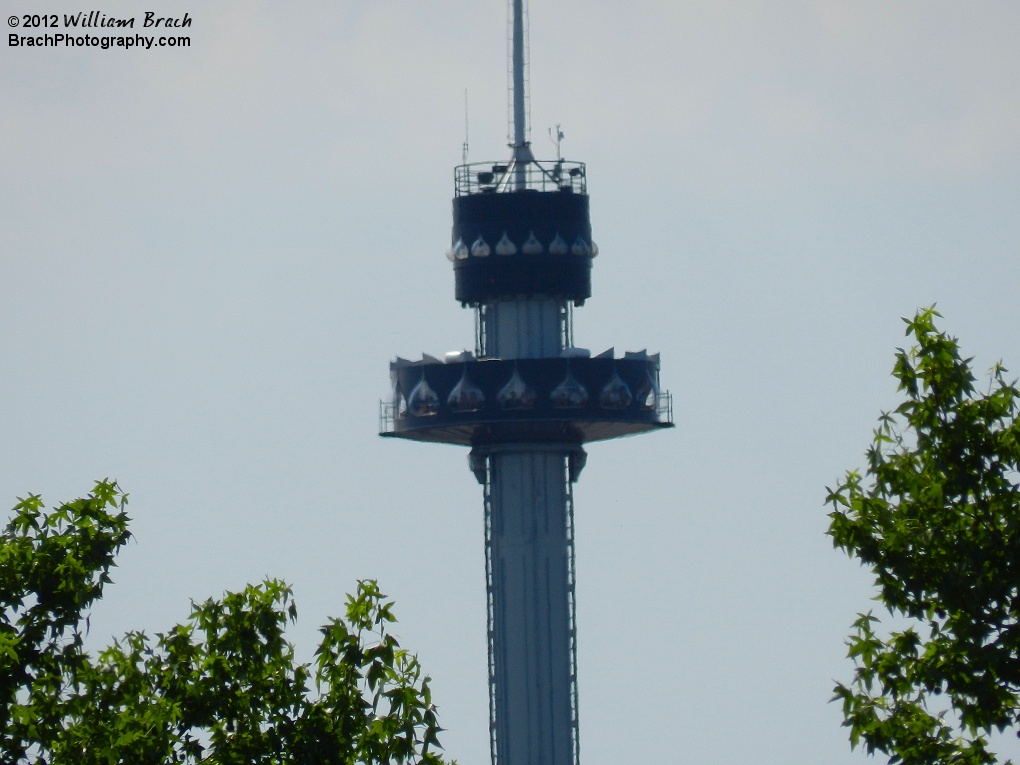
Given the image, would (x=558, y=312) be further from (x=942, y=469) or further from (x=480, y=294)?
(x=942, y=469)

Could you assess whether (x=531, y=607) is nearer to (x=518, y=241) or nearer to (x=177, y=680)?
(x=518, y=241)

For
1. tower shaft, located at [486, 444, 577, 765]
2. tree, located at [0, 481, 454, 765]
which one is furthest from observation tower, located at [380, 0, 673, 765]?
tree, located at [0, 481, 454, 765]

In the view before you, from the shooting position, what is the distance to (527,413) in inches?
6713

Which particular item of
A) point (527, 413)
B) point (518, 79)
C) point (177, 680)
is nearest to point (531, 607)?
point (527, 413)

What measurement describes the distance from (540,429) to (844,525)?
408ft

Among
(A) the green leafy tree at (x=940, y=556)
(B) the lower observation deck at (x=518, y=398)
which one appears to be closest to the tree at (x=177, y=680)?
(A) the green leafy tree at (x=940, y=556)

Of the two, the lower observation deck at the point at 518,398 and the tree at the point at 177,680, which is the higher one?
the lower observation deck at the point at 518,398

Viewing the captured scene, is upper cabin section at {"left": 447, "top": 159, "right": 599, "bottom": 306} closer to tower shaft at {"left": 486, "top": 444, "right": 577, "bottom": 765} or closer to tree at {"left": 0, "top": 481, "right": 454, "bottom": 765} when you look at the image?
tower shaft at {"left": 486, "top": 444, "right": 577, "bottom": 765}

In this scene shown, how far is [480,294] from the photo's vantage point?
579 ft

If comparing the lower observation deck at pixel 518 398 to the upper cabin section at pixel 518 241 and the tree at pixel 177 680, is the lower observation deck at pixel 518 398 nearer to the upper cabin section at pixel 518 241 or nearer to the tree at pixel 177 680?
the upper cabin section at pixel 518 241

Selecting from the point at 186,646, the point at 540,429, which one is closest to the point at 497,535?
the point at 540,429

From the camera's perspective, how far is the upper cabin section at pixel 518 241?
574 ft

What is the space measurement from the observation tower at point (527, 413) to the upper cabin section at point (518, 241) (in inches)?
2.7

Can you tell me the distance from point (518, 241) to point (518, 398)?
1150cm
